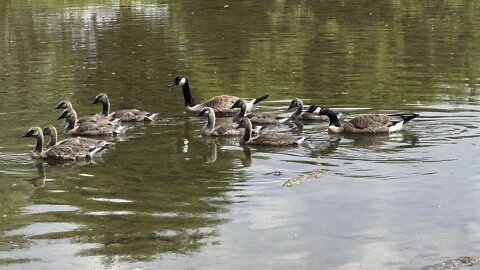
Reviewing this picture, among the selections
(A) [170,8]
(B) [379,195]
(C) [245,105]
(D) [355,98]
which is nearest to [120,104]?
(C) [245,105]

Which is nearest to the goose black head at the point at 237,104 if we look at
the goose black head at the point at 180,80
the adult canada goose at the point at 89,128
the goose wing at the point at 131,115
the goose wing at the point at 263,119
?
the goose wing at the point at 263,119

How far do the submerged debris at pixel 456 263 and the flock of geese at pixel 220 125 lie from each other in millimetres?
7047

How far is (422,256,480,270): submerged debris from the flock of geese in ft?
23.1

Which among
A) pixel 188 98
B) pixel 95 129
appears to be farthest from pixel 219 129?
pixel 188 98

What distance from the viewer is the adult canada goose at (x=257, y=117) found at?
20.2 m

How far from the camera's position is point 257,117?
20.2 meters

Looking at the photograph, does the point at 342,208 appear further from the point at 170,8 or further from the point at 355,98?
the point at 170,8

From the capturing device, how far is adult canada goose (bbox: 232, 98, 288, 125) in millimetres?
20175

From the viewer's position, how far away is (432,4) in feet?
168

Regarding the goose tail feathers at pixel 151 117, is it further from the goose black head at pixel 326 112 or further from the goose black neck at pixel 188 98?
the goose black head at pixel 326 112

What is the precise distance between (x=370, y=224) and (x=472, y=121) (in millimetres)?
7435

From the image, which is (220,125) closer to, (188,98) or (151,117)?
(151,117)

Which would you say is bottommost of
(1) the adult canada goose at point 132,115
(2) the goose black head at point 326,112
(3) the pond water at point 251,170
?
Result: (3) the pond water at point 251,170

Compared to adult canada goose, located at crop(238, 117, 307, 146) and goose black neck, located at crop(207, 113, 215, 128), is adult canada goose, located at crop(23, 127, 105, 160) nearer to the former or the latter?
goose black neck, located at crop(207, 113, 215, 128)
